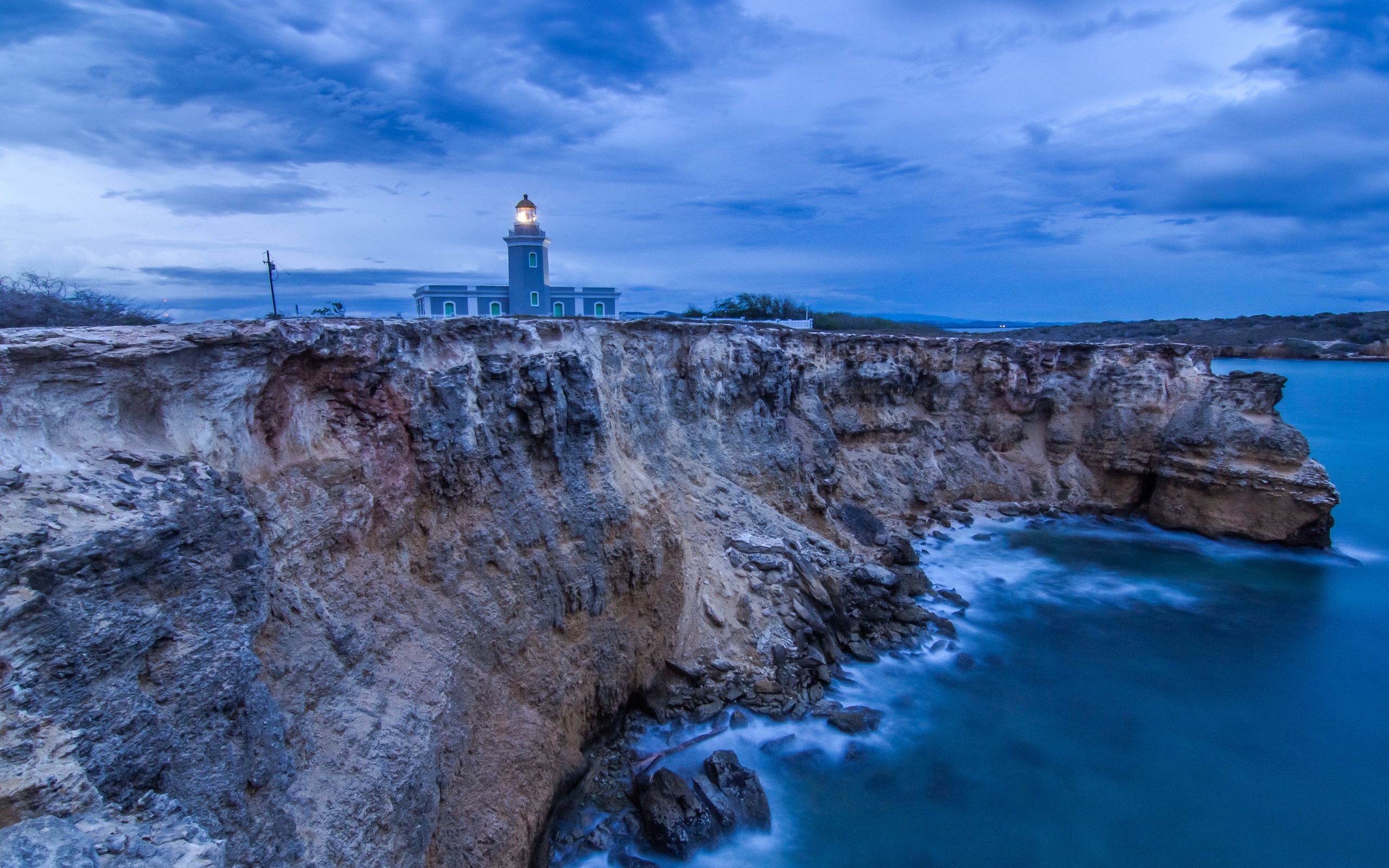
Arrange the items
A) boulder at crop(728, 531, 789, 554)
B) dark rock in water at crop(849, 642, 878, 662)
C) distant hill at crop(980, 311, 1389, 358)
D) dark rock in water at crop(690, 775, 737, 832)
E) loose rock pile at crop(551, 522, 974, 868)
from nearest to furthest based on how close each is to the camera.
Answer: loose rock pile at crop(551, 522, 974, 868) → dark rock in water at crop(690, 775, 737, 832) → dark rock in water at crop(849, 642, 878, 662) → boulder at crop(728, 531, 789, 554) → distant hill at crop(980, 311, 1389, 358)

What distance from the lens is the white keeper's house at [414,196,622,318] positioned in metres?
27.3

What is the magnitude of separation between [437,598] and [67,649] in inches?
199

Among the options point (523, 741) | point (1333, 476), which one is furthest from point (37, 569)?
point (1333, 476)

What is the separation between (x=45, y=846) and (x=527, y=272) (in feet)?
89.7

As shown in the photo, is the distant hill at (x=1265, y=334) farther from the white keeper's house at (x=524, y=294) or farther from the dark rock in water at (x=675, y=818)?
the dark rock in water at (x=675, y=818)

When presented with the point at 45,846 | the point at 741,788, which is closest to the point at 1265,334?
the point at 741,788

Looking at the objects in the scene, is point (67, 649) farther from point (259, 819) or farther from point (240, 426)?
point (240, 426)

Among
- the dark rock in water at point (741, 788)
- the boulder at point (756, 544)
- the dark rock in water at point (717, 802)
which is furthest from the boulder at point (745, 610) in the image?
the dark rock in water at point (717, 802)

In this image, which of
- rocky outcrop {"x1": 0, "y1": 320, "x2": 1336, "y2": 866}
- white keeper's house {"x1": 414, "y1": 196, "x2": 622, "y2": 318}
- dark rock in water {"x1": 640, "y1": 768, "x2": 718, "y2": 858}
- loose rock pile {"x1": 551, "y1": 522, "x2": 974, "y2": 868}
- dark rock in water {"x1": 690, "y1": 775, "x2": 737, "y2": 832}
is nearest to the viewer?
rocky outcrop {"x1": 0, "y1": 320, "x2": 1336, "y2": 866}

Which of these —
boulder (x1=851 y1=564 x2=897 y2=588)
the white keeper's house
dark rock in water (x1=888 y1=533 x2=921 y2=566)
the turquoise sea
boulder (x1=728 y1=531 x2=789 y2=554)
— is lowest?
the turquoise sea

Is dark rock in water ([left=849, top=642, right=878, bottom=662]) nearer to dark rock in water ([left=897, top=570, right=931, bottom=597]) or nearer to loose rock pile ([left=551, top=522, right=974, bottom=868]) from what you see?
loose rock pile ([left=551, top=522, right=974, bottom=868])

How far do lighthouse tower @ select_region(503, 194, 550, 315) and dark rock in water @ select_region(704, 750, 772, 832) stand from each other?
21.6 m

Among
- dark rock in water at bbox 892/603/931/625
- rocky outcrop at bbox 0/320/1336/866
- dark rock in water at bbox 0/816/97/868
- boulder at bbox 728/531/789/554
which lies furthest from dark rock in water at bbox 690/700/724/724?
dark rock in water at bbox 0/816/97/868

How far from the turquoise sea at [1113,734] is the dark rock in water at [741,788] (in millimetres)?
253
